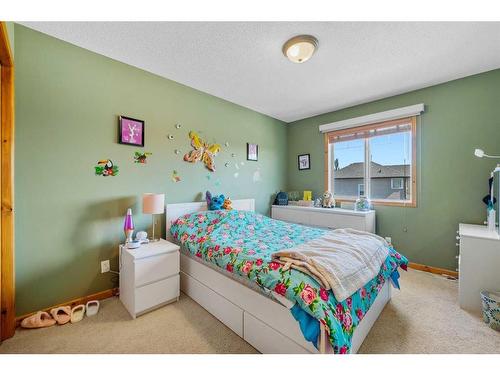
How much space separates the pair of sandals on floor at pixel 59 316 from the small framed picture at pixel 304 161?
3.67 metres

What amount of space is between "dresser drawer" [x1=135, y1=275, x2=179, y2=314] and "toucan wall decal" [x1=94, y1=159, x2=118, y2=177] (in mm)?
1206

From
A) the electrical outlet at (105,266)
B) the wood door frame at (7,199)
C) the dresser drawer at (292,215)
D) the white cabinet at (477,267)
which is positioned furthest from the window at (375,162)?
the wood door frame at (7,199)

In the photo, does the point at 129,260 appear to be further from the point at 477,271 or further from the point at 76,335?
the point at 477,271

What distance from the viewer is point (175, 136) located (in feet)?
8.80

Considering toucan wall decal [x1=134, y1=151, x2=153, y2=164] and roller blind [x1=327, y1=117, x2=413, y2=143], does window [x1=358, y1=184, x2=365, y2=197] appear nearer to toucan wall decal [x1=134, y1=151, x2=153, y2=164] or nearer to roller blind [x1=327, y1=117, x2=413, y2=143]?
roller blind [x1=327, y1=117, x2=413, y2=143]

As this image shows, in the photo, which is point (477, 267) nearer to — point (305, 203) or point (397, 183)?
point (397, 183)

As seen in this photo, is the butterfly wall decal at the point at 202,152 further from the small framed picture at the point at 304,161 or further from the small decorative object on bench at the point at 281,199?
the small framed picture at the point at 304,161

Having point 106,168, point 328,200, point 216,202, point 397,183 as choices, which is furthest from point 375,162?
point 106,168

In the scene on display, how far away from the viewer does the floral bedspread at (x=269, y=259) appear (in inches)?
43.6

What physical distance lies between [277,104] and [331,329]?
320cm

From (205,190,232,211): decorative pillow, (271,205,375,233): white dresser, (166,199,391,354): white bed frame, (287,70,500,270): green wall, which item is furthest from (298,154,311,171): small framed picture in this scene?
(166,199,391,354): white bed frame

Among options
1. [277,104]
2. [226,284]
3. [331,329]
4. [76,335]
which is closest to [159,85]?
[277,104]

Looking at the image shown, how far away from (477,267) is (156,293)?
9.79 feet

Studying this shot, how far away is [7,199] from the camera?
1.53 metres
